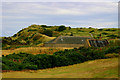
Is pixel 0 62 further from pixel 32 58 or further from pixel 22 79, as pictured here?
pixel 22 79

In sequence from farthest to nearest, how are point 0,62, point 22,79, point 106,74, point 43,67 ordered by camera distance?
point 43,67
point 0,62
point 22,79
point 106,74

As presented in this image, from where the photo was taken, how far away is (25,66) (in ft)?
72.0

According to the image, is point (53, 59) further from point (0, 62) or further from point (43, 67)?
point (0, 62)

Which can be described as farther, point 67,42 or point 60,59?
point 67,42

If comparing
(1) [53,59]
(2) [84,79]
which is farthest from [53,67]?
(2) [84,79]

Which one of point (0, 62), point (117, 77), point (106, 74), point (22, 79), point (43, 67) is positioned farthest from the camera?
point (43, 67)

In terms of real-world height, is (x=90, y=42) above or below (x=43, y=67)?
above

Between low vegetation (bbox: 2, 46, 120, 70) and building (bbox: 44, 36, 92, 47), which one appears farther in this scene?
building (bbox: 44, 36, 92, 47)

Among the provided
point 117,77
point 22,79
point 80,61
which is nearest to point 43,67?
point 80,61

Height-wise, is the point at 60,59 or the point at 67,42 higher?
the point at 67,42

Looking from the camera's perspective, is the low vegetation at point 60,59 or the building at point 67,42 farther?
the building at point 67,42

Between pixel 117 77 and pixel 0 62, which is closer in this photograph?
pixel 117 77

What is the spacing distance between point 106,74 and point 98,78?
98 centimetres

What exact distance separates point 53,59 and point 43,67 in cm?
169
